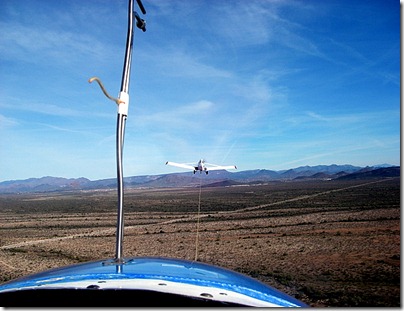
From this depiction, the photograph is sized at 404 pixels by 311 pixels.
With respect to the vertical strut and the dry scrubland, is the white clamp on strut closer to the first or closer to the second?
the vertical strut

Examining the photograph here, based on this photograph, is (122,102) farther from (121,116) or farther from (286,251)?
(286,251)

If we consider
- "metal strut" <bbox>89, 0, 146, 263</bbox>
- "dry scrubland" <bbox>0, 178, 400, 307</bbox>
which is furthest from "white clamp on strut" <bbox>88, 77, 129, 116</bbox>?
"dry scrubland" <bbox>0, 178, 400, 307</bbox>

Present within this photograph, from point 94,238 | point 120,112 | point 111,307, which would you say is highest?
point 120,112

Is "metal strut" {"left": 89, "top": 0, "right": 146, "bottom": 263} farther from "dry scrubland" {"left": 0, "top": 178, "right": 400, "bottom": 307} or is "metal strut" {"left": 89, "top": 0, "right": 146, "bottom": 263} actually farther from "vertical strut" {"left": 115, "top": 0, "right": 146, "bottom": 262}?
"dry scrubland" {"left": 0, "top": 178, "right": 400, "bottom": 307}

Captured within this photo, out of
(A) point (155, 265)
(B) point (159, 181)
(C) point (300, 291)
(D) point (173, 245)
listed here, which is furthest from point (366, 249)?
(B) point (159, 181)

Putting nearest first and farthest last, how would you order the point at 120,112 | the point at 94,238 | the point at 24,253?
the point at 120,112, the point at 24,253, the point at 94,238

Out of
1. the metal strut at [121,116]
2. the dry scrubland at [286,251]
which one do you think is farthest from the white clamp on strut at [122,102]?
the dry scrubland at [286,251]

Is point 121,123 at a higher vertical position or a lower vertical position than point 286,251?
higher

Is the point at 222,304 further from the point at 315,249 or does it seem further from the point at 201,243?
the point at 201,243

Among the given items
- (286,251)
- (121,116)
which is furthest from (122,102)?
(286,251)

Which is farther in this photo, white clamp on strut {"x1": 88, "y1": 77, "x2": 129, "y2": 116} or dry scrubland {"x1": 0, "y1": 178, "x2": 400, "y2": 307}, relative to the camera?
dry scrubland {"x1": 0, "y1": 178, "x2": 400, "y2": 307}

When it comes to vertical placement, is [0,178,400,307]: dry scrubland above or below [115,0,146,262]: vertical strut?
below
